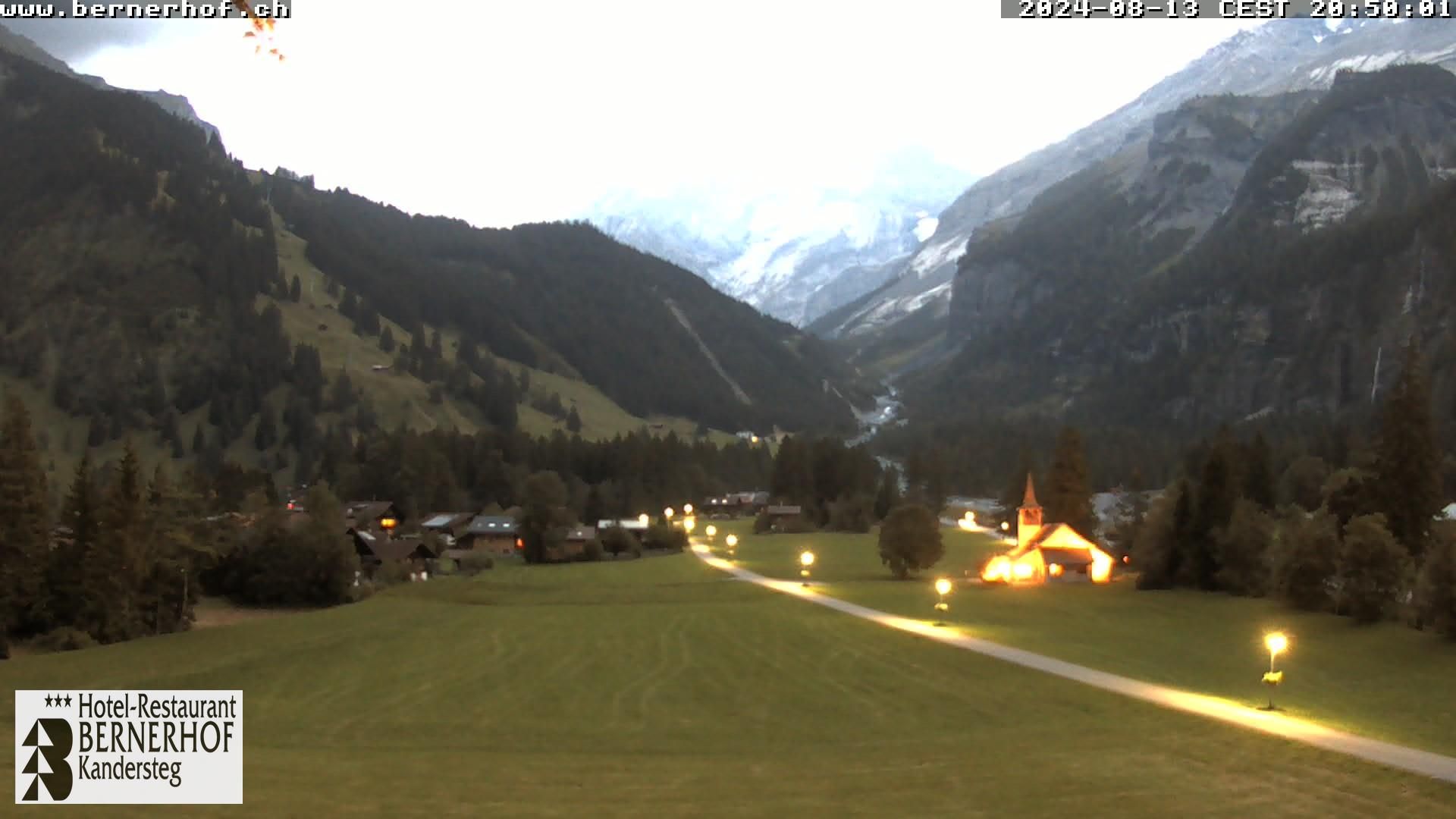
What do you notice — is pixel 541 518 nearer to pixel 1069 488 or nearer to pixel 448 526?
pixel 448 526

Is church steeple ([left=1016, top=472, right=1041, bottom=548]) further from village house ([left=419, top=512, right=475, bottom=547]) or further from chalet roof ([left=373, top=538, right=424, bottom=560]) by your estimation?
village house ([left=419, top=512, right=475, bottom=547])

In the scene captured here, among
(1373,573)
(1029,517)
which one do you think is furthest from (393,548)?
(1373,573)

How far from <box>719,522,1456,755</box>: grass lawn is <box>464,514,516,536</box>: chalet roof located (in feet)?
192

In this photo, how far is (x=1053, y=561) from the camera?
10094 centimetres

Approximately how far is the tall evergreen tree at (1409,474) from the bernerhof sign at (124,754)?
77.7 m

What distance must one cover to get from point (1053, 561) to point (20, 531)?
7955 centimetres

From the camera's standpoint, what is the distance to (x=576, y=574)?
381 ft

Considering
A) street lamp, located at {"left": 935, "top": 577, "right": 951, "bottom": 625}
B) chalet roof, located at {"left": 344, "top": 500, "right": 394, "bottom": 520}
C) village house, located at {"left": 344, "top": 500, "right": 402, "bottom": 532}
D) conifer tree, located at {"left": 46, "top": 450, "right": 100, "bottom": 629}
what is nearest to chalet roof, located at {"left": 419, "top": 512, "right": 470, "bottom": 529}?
village house, located at {"left": 344, "top": 500, "right": 402, "bottom": 532}

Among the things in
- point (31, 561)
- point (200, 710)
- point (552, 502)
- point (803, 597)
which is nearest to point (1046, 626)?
point (803, 597)

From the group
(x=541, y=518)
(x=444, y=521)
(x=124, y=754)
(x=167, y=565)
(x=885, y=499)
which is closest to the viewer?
(x=124, y=754)

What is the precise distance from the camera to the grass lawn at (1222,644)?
43906mm

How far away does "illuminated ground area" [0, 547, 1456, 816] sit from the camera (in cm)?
2766

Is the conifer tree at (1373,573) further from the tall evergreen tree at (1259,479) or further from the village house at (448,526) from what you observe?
the village house at (448,526)

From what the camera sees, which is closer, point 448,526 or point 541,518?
point 541,518
